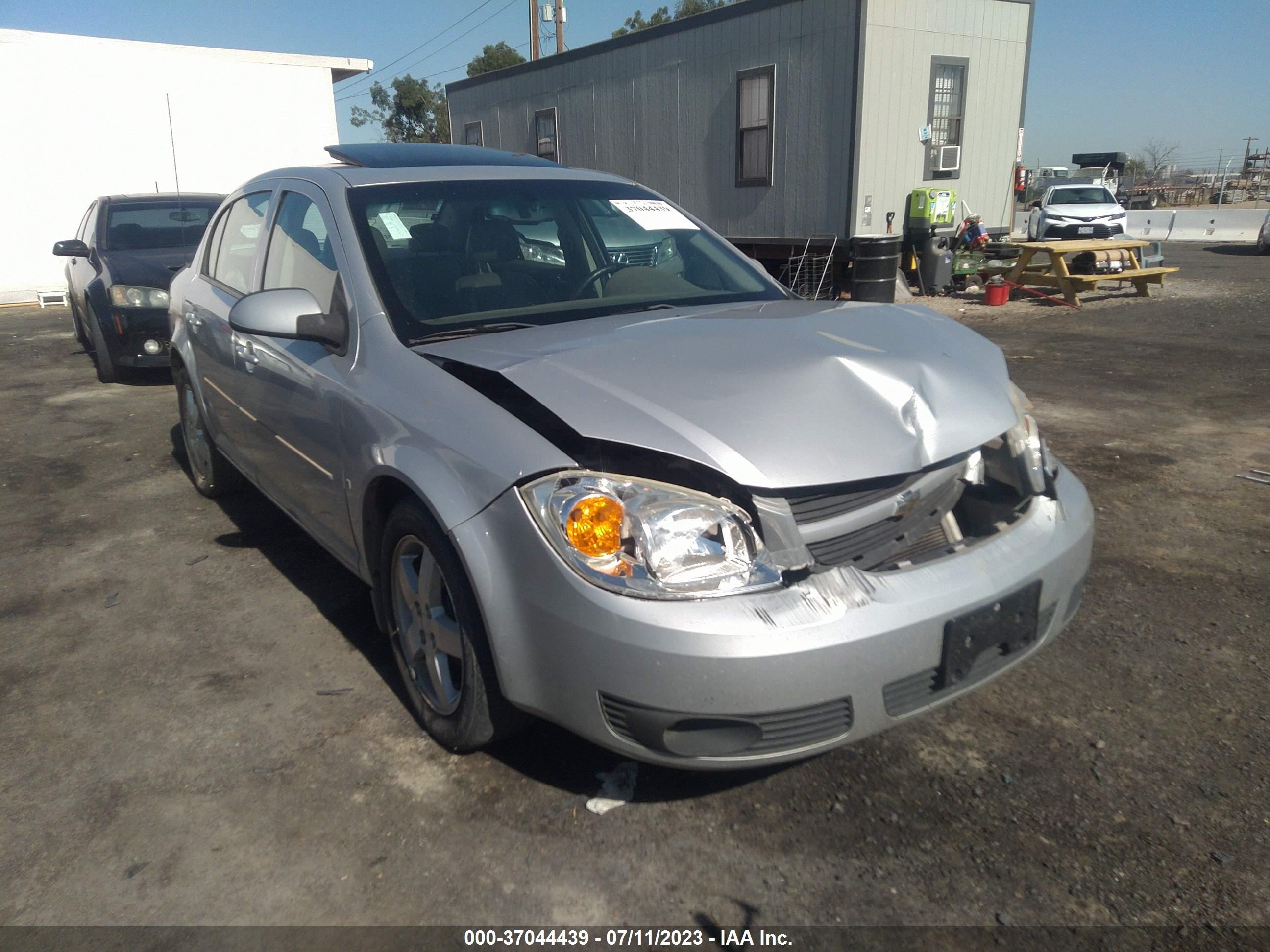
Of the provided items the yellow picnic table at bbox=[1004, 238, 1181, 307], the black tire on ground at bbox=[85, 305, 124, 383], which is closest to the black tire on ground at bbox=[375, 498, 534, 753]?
the black tire on ground at bbox=[85, 305, 124, 383]

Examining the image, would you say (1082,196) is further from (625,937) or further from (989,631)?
(625,937)

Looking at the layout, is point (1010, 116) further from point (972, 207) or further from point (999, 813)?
point (999, 813)

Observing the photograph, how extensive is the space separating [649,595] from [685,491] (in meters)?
0.26

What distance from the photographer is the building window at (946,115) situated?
1316cm

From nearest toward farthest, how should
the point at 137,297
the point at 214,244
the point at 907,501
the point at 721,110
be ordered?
the point at 907,501, the point at 214,244, the point at 137,297, the point at 721,110

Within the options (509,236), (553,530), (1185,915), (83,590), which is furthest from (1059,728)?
(83,590)

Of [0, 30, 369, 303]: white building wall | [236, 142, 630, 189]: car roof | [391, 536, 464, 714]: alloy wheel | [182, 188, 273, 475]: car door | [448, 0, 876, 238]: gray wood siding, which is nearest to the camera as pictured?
[391, 536, 464, 714]: alloy wheel

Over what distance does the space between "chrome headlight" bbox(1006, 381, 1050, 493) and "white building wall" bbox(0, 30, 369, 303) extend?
17263 millimetres

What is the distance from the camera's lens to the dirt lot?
2.14m

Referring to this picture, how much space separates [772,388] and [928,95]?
12.3 m

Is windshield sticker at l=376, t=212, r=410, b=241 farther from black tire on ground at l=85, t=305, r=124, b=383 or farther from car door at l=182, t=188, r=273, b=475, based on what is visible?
black tire on ground at l=85, t=305, r=124, b=383

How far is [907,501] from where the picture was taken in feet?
7.66

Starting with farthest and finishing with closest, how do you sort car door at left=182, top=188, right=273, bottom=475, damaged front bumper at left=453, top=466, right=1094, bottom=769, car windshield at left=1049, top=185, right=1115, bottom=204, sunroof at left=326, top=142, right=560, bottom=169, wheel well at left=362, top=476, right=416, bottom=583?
car windshield at left=1049, top=185, right=1115, bottom=204 < car door at left=182, top=188, right=273, bottom=475 < sunroof at left=326, top=142, right=560, bottom=169 < wheel well at left=362, top=476, right=416, bottom=583 < damaged front bumper at left=453, top=466, right=1094, bottom=769

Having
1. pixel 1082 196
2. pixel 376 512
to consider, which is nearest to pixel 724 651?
pixel 376 512
